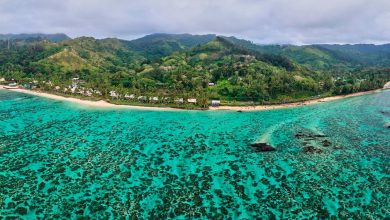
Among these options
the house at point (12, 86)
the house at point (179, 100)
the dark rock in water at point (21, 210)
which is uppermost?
the house at point (12, 86)

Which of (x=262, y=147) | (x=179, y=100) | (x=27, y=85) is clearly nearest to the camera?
(x=262, y=147)

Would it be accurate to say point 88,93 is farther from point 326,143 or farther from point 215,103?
point 326,143

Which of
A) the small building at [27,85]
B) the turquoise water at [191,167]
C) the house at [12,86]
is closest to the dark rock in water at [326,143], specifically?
the turquoise water at [191,167]

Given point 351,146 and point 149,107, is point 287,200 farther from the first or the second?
point 149,107

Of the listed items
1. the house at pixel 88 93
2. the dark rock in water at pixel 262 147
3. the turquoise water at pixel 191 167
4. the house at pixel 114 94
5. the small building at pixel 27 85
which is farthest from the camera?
the small building at pixel 27 85

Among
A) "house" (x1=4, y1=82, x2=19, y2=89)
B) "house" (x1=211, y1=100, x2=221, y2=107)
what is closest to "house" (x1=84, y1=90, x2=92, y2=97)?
"house" (x1=4, y1=82, x2=19, y2=89)

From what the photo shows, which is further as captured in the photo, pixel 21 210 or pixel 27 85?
pixel 27 85

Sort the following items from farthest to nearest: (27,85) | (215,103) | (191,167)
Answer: (27,85)
(215,103)
(191,167)

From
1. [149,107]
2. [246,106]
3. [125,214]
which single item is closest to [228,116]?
[246,106]

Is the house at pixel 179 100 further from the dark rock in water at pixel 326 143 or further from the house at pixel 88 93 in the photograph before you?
the dark rock in water at pixel 326 143

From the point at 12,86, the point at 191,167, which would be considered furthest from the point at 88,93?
the point at 191,167
